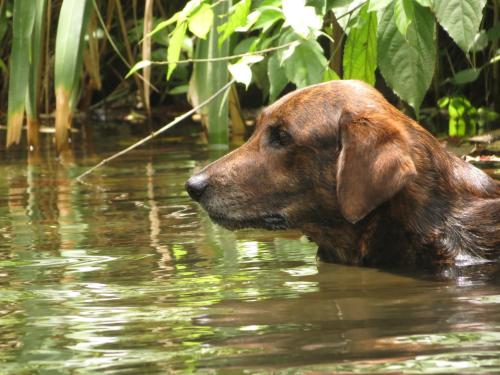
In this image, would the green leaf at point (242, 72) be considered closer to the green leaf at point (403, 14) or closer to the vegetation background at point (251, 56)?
Result: the vegetation background at point (251, 56)

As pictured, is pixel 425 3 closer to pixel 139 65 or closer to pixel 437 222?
pixel 437 222

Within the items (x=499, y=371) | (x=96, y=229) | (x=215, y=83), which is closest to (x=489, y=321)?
(x=499, y=371)

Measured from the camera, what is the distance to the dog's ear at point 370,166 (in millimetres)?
4359

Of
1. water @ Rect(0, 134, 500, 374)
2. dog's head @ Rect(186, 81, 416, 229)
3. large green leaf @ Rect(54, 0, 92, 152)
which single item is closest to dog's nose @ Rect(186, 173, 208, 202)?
dog's head @ Rect(186, 81, 416, 229)

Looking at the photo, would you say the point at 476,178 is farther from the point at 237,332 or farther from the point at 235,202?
the point at 237,332

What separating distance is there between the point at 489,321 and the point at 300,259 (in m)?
1.50

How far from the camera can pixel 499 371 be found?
2889 millimetres

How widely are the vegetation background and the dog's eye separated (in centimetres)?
30

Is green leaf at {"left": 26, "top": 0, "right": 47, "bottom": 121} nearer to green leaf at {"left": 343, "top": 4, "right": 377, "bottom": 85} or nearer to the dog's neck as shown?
green leaf at {"left": 343, "top": 4, "right": 377, "bottom": 85}

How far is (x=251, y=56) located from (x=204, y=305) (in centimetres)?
171

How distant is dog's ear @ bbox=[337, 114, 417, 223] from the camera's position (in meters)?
4.36

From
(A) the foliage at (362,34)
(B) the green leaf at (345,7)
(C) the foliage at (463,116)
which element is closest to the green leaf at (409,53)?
(A) the foliage at (362,34)

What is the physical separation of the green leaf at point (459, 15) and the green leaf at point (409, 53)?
26cm

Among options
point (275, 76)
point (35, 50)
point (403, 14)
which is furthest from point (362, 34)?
point (35, 50)
